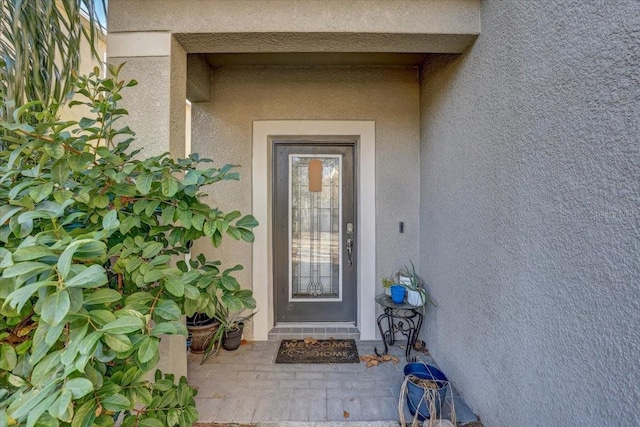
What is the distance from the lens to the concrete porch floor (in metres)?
2.00

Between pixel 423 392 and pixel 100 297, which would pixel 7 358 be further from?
pixel 423 392

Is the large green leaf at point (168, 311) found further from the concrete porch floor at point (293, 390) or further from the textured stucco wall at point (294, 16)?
the textured stucco wall at point (294, 16)

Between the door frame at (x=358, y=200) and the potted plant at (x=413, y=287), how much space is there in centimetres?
32

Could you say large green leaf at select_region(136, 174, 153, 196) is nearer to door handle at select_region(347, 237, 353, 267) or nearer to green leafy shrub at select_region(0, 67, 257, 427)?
green leafy shrub at select_region(0, 67, 257, 427)

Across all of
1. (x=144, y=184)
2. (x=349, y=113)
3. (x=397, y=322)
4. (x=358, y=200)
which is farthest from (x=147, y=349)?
(x=349, y=113)

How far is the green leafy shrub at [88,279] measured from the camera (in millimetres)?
767

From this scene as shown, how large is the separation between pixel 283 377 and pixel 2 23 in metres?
2.76

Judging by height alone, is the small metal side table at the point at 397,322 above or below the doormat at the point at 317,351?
above

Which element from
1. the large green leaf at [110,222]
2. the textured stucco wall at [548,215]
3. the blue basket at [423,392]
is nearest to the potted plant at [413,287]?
the textured stucco wall at [548,215]

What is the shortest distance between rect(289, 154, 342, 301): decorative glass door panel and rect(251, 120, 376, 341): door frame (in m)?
0.30

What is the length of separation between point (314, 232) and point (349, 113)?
133 centimetres

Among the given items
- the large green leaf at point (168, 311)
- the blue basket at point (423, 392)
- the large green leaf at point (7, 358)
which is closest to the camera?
the large green leaf at point (7, 358)

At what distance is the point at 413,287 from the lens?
279cm

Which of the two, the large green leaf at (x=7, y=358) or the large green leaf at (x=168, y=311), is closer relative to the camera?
the large green leaf at (x=7, y=358)
